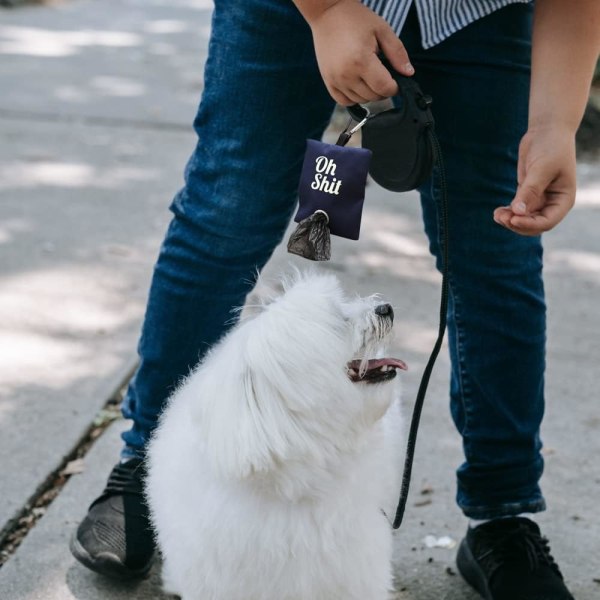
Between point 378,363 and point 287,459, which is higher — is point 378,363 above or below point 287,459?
above

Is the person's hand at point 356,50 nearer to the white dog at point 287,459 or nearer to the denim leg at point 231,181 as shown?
the denim leg at point 231,181

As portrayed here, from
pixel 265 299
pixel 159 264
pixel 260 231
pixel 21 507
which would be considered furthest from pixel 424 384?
pixel 21 507

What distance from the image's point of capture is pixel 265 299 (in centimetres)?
199

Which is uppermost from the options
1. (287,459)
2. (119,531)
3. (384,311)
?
(384,311)

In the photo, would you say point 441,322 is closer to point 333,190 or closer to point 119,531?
point 333,190

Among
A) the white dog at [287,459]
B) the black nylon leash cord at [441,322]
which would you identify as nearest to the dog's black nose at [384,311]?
the white dog at [287,459]

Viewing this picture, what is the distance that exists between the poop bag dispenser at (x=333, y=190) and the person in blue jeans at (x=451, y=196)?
4.8 inches

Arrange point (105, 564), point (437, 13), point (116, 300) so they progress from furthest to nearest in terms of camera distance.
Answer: point (116, 300) → point (105, 564) → point (437, 13)

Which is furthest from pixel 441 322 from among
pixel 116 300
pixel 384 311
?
pixel 116 300

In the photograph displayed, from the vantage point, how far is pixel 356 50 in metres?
1.90

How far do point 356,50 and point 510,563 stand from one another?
125 cm

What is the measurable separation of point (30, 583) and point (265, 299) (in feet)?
3.13

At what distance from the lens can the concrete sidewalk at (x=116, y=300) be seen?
104 inches

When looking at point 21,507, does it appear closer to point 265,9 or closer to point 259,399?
point 259,399
